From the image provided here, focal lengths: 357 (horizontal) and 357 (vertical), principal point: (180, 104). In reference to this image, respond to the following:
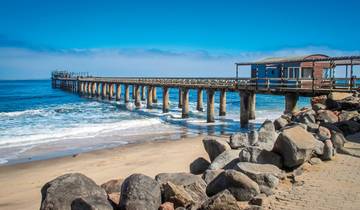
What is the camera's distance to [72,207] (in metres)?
6.18

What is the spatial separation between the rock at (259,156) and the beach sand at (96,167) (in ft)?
13.5

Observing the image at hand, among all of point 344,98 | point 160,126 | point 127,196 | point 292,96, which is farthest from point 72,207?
point 160,126

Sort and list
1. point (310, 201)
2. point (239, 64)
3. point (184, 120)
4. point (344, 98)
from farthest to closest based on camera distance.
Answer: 1. point (184, 120)
2. point (239, 64)
3. point (344, 98)
4. point (310, 201)

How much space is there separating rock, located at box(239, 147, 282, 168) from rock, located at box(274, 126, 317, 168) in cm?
19

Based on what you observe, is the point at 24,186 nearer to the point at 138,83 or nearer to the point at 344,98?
the point at 344,98

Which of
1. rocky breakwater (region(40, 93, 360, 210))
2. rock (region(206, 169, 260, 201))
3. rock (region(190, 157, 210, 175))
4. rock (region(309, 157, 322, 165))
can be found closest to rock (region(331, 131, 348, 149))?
rocky breakwater (region(40, 93, 360, 210))

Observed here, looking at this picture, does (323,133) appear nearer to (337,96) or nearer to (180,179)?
(180,179)

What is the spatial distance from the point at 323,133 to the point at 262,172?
3869 millimetres

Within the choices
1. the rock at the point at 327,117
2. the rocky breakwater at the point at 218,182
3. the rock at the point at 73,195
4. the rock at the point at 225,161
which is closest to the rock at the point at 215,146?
the rocky breakwater at the point at 218,182

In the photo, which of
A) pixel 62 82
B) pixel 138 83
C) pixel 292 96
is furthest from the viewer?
pixel 62 82

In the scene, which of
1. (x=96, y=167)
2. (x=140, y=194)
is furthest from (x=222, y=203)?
(x=96, y=167)

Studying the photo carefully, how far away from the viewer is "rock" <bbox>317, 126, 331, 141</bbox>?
10009 mm

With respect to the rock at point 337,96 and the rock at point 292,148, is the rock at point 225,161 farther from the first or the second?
the rock at point 337,96

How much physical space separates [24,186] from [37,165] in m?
2.84
